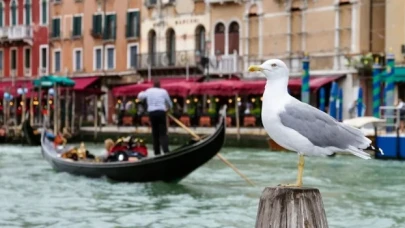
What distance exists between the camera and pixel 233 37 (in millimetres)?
22875

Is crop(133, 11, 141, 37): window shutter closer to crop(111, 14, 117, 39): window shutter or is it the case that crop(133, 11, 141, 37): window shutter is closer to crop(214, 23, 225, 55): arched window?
crop(111, 14, 117, 39): window shutter

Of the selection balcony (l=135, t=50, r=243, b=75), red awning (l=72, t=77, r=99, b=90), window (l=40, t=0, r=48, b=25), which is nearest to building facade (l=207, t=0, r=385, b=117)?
balcony (l=135, t=50, r=243, b=75)

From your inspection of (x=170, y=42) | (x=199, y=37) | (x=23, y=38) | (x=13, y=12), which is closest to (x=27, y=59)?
(x=23, y=38)

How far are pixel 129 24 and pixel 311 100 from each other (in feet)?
22.2

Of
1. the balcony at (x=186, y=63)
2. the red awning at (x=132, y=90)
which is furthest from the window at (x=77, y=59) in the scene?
the red awning at (x=132, y=90)

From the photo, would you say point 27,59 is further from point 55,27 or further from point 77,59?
point 77,59

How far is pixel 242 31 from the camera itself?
22.6 metres

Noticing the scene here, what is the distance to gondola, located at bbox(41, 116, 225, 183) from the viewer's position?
8.80 m

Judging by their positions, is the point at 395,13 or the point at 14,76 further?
the point at 14,76

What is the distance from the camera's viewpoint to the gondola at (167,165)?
28.9 ft

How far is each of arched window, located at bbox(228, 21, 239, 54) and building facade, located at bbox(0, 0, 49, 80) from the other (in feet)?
23.0

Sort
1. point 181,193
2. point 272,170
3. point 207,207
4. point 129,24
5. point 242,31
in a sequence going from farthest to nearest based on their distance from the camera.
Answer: point 129,24
point 242,31
point 272,170
point 181,193
point 207,207

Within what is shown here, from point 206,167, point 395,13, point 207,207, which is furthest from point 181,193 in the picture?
point 395,13

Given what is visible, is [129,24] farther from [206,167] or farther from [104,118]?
[206,167]
